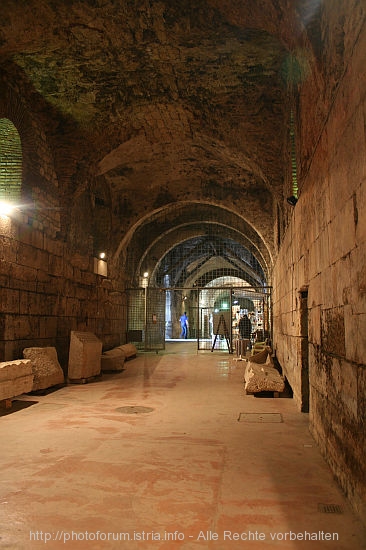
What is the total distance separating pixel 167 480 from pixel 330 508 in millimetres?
1138

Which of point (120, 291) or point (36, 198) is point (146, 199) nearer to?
point (120, 291)

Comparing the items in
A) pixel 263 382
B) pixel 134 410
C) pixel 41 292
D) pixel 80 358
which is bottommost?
pixel 134 410

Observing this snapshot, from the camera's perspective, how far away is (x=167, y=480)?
3.06m

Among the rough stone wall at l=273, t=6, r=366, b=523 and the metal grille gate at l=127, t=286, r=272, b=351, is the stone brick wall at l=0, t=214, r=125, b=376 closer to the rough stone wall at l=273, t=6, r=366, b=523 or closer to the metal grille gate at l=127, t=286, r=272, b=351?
the metal grille gate at l=127, t=286, r=272, b=351

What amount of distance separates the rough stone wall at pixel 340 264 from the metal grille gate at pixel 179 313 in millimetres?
8482

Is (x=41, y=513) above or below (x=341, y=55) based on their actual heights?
below

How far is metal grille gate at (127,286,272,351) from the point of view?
13938 mm

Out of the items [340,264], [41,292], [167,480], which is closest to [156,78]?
[41,292]

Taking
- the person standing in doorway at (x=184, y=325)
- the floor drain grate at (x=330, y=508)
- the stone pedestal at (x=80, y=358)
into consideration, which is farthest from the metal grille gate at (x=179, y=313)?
the floor drain grate at (x=330, y=508)

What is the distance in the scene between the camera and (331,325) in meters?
3.21

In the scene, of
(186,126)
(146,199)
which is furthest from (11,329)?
(146,199)

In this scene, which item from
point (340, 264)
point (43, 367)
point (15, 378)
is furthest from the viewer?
point (43, 367)

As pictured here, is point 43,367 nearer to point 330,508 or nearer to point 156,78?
point 156,78

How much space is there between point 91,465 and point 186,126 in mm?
7018
